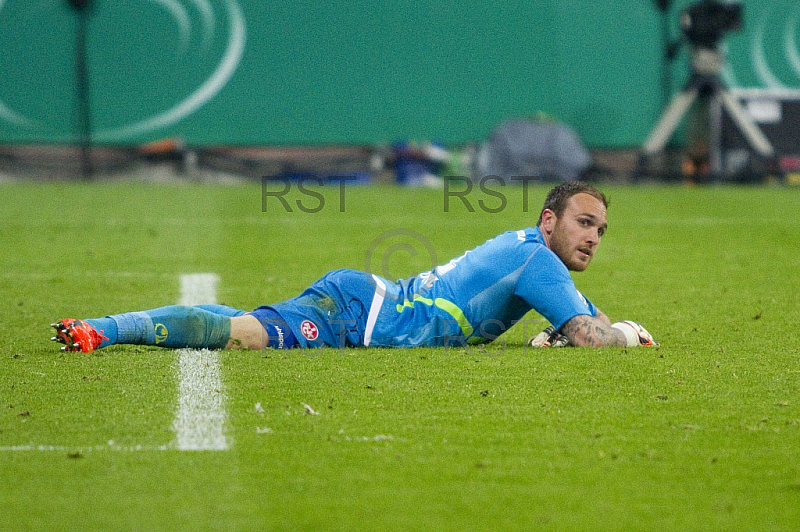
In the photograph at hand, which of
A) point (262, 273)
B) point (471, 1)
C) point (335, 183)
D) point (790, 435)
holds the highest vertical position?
point (471, 1)

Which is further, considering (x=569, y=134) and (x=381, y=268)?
(x=569, y=134)

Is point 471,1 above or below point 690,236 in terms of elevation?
above

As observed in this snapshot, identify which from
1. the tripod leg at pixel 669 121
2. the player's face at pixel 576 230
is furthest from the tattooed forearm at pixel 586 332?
the tripod leg at pixel 669 121

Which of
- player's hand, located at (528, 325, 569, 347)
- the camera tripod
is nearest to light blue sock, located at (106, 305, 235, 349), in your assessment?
player's hand, located at (528, 325, 569, 347)

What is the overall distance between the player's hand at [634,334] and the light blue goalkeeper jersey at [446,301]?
0.65 feet

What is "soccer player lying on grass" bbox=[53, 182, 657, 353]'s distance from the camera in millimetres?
5570

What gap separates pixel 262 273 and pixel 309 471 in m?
5.84

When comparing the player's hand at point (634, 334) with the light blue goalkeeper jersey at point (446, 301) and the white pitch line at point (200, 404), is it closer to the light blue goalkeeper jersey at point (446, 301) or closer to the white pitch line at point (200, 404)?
the light blue goalkeeper jersey at point (446, 301)

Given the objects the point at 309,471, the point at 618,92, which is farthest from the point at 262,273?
the point at 618,92

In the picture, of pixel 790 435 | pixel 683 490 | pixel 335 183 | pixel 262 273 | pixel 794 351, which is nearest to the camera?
pixel 683 490

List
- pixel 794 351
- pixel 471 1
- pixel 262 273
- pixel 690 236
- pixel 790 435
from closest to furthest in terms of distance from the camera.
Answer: pixel 790 435
pixel 794 351
pixel 262 273
pixel 690 236
pixel 471 1

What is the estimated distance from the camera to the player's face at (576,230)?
577cm

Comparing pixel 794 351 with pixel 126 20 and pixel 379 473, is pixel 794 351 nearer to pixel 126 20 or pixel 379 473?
pixel 379 473

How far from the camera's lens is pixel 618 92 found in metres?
24.6
